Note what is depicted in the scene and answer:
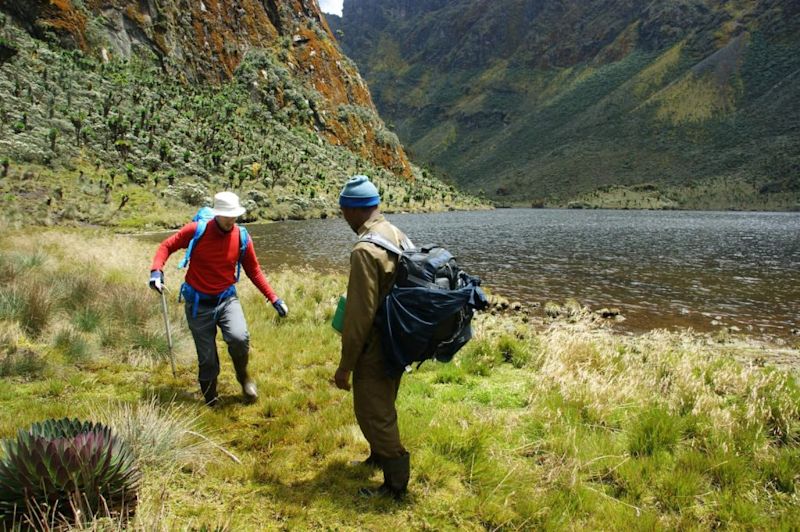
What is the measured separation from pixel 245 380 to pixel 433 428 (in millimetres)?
2257

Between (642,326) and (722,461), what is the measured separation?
396 inches

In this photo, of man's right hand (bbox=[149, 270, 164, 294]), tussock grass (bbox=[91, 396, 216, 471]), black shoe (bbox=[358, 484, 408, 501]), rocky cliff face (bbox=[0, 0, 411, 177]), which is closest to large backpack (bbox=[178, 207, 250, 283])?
man's right hand (bbox=[149, 270, 164, 294])

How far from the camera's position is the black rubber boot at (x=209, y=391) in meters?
5.02

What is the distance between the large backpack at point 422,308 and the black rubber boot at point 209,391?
8.69 feet

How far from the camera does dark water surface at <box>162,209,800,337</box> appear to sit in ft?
48.5

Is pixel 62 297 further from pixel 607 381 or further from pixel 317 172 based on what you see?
pixel 317 172

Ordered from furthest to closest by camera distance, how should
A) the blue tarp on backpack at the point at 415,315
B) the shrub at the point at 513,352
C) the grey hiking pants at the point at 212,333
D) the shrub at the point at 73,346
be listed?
the shrub at the point at 513,352, the shrub at the point at 73,346, the grey hiking pants at the point at 212,333, the blue tarp on backpack at the point at 415,315

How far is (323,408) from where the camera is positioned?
5027 mm

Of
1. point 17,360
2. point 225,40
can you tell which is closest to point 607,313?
point 17,360

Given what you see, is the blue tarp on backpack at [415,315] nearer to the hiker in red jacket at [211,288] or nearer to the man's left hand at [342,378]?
the man's left hand at [342,378]

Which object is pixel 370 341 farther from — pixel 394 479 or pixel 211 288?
pixel 211 288

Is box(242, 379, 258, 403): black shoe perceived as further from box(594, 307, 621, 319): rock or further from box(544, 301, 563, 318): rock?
box(594, 307, 621, 319): rock

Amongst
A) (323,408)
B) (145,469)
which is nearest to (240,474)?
(145,469)

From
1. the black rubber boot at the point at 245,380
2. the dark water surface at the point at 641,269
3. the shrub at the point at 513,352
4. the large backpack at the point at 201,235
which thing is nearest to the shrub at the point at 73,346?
the large backpack at the point at 201,235
